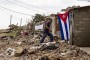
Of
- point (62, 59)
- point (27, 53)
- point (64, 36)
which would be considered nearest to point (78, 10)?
point (64, 36)

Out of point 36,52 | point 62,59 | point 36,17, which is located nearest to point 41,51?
point 36,52

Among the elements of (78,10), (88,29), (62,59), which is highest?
(78,10)

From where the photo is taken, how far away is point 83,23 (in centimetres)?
1883

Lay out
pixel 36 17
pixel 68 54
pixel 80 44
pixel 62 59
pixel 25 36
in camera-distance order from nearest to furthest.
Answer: pixel 62 59 → pixel 68 54 → pixel 80 44 → pixel 25 36 → pixel 36 17

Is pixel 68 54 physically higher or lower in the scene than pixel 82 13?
lower

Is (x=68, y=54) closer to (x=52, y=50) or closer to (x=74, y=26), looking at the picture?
(x=52, y=50)

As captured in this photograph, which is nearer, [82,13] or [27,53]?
[27,53]

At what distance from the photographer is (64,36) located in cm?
1955

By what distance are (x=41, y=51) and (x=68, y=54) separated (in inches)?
68.9

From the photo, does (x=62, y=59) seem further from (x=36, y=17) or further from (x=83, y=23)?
(x=36, y=17)

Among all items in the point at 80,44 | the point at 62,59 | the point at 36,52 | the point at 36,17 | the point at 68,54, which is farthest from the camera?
the point at 36,17

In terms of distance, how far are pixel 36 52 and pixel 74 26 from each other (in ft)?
15.9

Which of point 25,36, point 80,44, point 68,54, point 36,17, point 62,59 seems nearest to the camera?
point 62,59

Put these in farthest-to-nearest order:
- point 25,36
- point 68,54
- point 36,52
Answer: point 25,36, point 36,52, point 68,54
